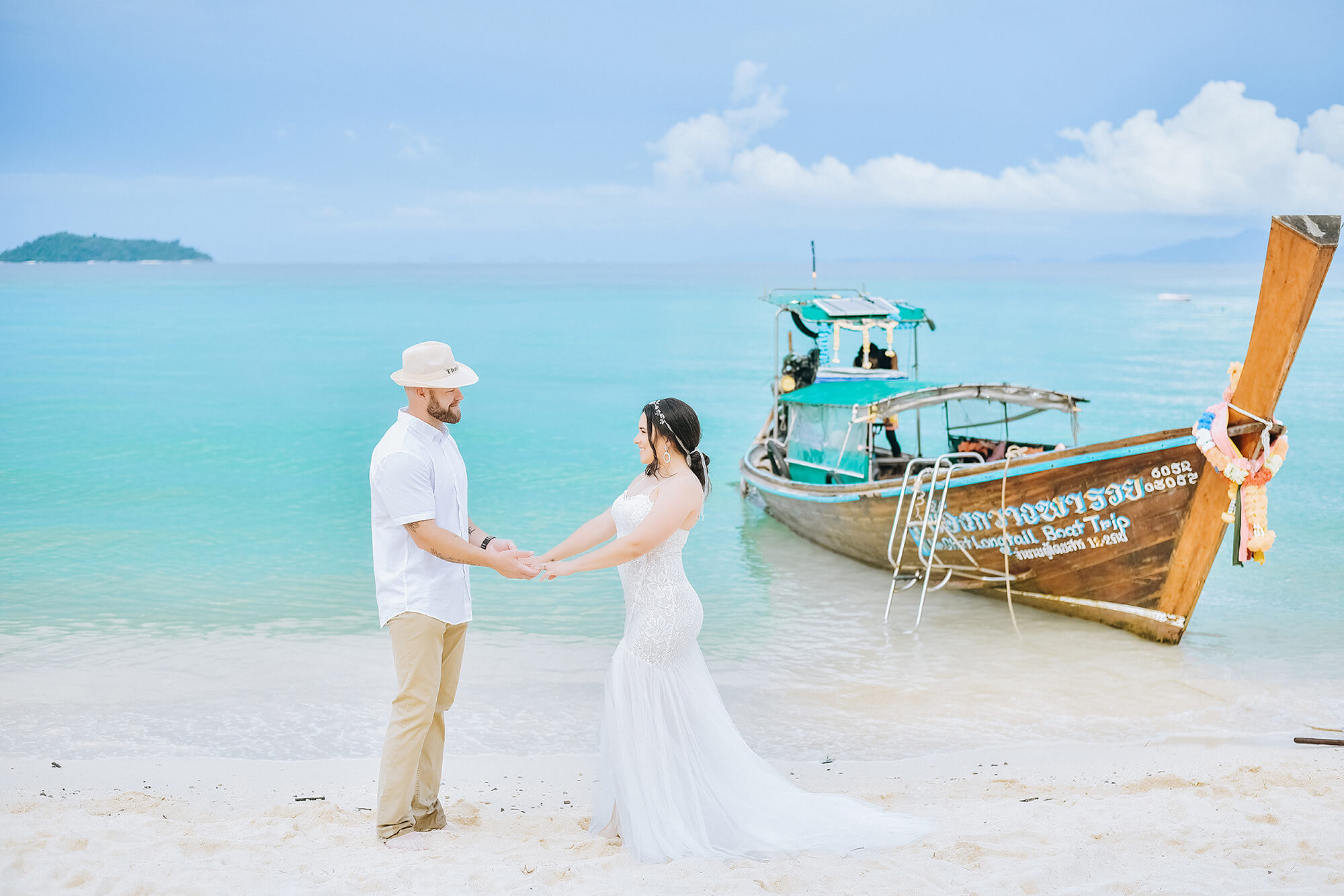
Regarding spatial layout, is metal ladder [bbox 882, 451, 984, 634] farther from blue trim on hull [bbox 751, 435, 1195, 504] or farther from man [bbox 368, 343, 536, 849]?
man [bbox 368, 343, 536, 849]

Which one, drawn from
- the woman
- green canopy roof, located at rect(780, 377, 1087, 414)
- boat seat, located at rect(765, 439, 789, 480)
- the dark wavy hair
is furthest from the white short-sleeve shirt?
boat seat, located at rect(765, 439, 789, 480)

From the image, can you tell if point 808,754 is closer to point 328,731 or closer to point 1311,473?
point 328,731

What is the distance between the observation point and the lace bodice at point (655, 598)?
166 inches

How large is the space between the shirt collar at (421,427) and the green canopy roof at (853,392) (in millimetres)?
7094

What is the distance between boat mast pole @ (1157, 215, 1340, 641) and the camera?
22.5ft

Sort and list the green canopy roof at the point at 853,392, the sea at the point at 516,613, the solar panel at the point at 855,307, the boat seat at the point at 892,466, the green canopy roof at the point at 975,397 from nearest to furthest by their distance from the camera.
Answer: the sea at the point at 516,613, the green canopy roof at the point at 975,397, the green canopy roof at the point at 853,392, the boat seat at the point at 892,466, the solar panel at the point at 855,307

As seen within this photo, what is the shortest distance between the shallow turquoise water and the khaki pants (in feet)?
16.4

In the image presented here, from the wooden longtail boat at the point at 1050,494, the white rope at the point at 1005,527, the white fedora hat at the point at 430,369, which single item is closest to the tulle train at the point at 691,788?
the white fedora hat at the point at 430,369

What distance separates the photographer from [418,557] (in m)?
4.11

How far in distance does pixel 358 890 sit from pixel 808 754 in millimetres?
3488

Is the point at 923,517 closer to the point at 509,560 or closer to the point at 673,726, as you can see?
the point at 673,726

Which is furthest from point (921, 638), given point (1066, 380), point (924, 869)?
point (1066, 380)

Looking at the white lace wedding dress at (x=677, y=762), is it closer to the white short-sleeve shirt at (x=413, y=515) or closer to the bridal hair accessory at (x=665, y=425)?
the bridal hair accessory at (x=665, y=425)

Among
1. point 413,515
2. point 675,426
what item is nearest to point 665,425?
point 675,426
